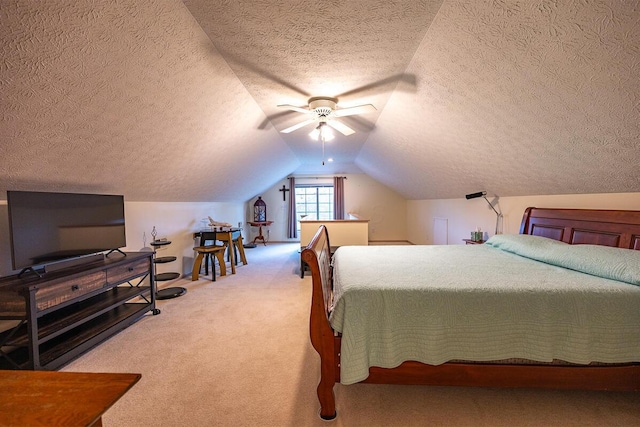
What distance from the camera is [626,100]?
4.87ft

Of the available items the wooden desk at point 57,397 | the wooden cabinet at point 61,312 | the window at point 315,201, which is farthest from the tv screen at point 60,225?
the window at point 315,201

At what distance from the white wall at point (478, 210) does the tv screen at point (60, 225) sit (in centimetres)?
451

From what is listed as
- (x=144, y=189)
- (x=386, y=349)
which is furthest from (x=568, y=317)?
(x=144, y=189)

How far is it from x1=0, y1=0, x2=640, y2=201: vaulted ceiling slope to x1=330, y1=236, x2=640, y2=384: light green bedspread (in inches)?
44.1

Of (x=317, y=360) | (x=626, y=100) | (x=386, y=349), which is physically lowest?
(x=317, y=360)

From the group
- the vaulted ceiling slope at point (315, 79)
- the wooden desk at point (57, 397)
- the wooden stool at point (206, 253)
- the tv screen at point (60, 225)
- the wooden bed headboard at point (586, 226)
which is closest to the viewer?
the wooden desk at point (57, 397)

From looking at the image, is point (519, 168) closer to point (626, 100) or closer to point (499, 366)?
point (626, 100)

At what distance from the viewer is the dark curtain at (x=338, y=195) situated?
768cm

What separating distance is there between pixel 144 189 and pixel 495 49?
11.9 ft

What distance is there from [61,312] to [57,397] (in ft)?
6.39

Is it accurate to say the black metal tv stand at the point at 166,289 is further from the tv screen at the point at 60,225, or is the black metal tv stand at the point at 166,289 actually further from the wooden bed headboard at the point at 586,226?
the wooden bed headboard at the point at 586,226

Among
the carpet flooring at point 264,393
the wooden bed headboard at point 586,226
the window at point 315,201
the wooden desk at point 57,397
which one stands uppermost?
the window at point 315,201

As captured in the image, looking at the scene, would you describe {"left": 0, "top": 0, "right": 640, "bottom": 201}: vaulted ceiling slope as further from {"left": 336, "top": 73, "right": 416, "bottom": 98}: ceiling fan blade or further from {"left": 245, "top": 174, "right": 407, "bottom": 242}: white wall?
{"left": 245, "top": 174, "right": 407, "bottom": 242}: white wall

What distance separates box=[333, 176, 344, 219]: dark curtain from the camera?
768cm
